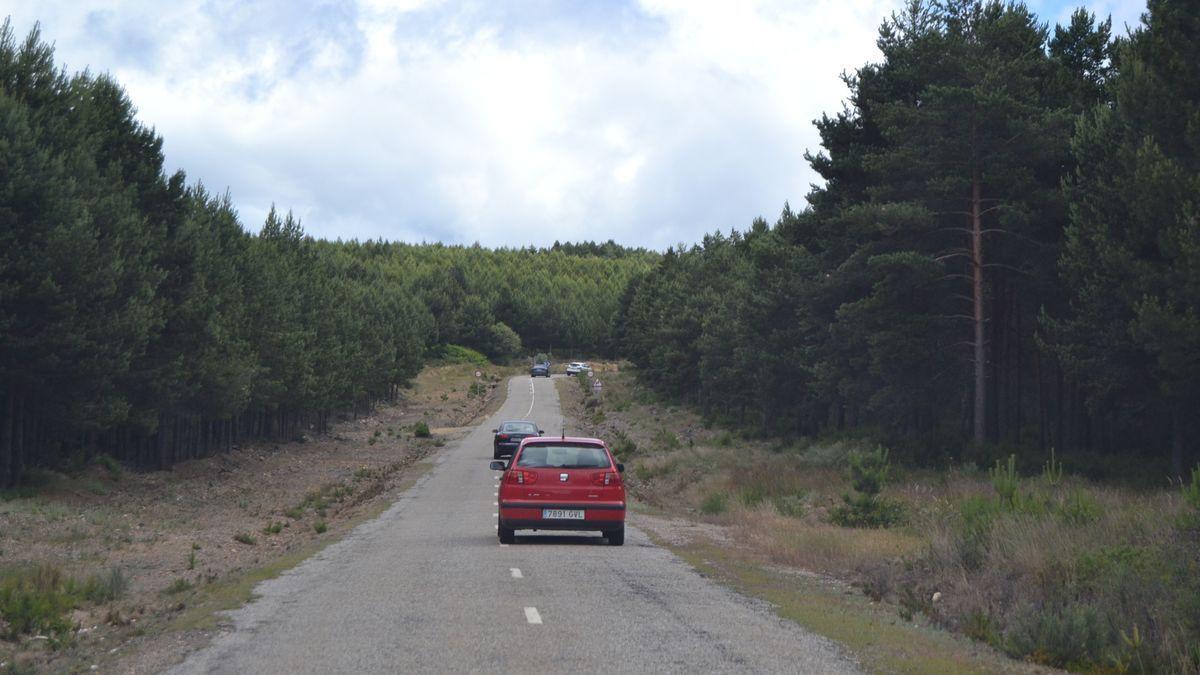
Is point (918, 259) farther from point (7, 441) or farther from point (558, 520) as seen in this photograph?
point (7, 441)

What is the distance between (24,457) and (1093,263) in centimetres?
3152

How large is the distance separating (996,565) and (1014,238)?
23.8 m

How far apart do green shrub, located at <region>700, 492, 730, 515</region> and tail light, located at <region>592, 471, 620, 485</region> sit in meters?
10.2

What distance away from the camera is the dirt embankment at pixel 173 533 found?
1264 cm

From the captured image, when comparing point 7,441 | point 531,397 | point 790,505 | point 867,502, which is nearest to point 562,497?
point 867,502

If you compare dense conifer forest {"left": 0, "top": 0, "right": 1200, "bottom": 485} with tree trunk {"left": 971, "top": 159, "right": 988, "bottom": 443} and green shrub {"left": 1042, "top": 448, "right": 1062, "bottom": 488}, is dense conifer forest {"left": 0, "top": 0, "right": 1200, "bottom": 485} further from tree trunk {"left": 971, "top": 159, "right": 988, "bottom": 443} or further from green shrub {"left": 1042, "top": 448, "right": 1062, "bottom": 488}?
green shrub {"left": 1042, "top": 448, "right": 1062, "bottom": 488}

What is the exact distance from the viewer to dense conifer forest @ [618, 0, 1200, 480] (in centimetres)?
2742

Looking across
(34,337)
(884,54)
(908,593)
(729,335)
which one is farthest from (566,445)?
(729,335)

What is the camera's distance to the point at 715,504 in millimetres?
30375

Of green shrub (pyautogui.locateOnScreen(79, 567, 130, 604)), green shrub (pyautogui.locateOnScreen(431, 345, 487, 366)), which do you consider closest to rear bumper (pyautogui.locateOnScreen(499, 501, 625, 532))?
green shrub (pyautogui.locateOnScreen(79, 567, 130, 604))

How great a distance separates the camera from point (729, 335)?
7181 cm

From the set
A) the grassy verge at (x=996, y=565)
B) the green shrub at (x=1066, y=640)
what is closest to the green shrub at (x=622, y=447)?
the grassy verge at (x=996, y=565)

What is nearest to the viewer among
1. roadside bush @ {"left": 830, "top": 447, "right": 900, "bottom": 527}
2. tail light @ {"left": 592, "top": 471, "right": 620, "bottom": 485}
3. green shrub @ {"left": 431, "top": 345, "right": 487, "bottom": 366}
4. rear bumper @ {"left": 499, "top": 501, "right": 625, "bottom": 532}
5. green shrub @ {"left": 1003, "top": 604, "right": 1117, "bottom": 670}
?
green shrub @ {"left": 1003, "top": 604, "right": 1117, "bottom": 670}

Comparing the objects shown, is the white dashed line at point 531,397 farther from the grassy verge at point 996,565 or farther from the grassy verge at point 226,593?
the grassy verge at point 226,593
